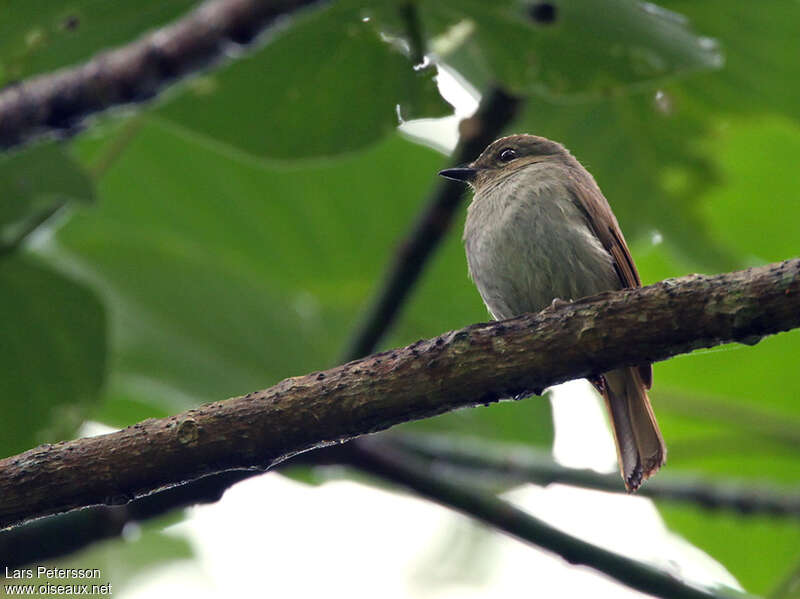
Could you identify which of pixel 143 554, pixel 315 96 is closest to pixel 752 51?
pixel 315 96

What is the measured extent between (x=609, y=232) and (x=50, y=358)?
6.86ft

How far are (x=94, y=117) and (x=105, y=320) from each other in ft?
2.98

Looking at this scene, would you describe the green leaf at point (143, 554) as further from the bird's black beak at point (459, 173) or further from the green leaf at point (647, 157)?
the green leaf at point (647, 157)

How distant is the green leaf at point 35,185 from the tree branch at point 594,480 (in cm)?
134

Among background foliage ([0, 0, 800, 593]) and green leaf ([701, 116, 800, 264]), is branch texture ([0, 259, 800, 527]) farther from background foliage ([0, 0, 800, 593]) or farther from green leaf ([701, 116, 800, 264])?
green leaf ([701, 116, 800, 264])

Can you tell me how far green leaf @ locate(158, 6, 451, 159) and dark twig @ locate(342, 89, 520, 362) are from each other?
0.16 meters

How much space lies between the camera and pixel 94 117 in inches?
129

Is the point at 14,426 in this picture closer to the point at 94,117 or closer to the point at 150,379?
the point at 150,379

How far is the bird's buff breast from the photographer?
4078mm

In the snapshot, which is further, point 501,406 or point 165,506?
point 501,406

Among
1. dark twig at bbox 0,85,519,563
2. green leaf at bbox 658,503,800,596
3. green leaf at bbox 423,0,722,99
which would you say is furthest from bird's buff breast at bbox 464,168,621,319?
green leaf at bbox 658,503,800,596

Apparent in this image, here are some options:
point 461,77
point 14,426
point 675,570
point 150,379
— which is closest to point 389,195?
point 461,77

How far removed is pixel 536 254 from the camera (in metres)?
4.09

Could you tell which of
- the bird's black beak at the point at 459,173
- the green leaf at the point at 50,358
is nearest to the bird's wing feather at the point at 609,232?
the bird's black beak at the point at 459,173
